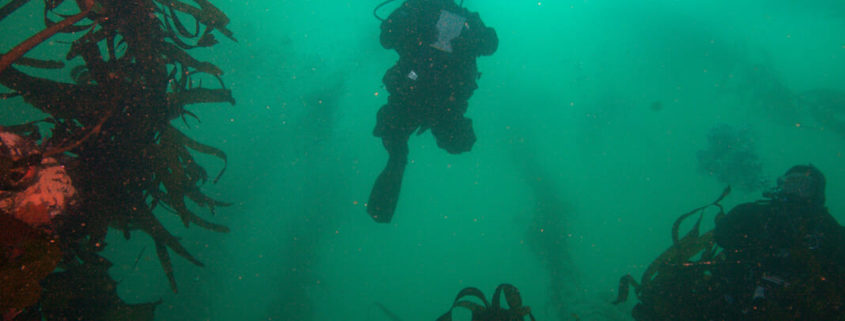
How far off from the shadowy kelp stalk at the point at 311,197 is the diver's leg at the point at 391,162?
22165 mm

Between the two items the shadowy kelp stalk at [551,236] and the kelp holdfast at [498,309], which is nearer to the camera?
the kelp holdfast at [498,309]

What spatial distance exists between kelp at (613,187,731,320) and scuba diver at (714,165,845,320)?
0.19 metres

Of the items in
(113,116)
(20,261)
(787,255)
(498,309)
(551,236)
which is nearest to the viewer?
(20,261)

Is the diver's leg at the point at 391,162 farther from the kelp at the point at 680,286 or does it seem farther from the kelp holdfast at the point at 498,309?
the kelp at the point at 680,286

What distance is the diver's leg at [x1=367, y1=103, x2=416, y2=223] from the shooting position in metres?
3.72

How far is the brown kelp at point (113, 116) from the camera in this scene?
6.40ft

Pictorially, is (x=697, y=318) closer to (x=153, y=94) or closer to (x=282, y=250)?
(x=153, y=94)

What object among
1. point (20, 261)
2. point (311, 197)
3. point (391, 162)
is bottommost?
point (311, 197)

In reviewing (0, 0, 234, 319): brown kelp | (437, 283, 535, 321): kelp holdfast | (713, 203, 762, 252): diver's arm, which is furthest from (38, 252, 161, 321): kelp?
(713, 203, 762, 252): diver's arm

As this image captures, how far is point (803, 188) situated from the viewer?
321 centimetres

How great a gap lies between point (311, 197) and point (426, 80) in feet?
106

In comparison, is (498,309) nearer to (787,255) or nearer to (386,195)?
(386,195)


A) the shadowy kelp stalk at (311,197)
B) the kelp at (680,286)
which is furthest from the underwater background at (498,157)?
the kelp at (680,286)

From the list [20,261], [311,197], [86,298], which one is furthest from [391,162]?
[311,197]
